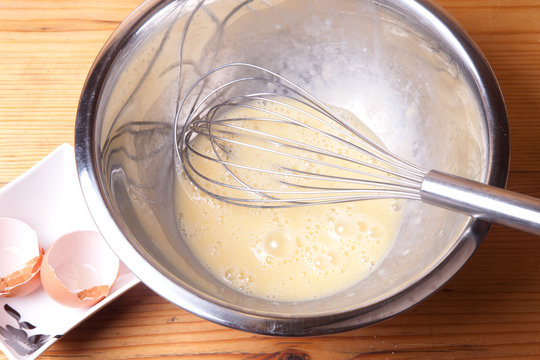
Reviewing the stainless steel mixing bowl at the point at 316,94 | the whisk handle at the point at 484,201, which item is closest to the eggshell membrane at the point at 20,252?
the stainless steel mixing bowl at the point at 316,94

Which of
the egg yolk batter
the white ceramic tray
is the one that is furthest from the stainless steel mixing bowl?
the white ceramic tray

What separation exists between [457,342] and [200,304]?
16.0 inches

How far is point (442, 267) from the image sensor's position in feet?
1.94

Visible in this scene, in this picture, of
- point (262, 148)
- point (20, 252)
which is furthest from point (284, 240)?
point (20, 252)

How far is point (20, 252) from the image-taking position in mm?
796

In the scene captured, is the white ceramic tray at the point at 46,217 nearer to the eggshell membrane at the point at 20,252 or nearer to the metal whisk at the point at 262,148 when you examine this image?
the eggshell membrane at the point at 20,252

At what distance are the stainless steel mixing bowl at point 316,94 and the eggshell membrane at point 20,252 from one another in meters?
0.19

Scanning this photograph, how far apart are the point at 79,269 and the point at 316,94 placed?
0.49 metres

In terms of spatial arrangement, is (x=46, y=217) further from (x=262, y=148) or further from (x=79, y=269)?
(x=262, y=148)

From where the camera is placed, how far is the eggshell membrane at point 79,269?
736 millimetres

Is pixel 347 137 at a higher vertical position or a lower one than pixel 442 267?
higher

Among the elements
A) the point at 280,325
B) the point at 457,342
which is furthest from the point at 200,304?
the point at 457,342

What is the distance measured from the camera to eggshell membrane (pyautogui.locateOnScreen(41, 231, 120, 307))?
736mm

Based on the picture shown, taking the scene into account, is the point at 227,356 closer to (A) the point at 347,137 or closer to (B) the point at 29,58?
(A) the point at 347,137
